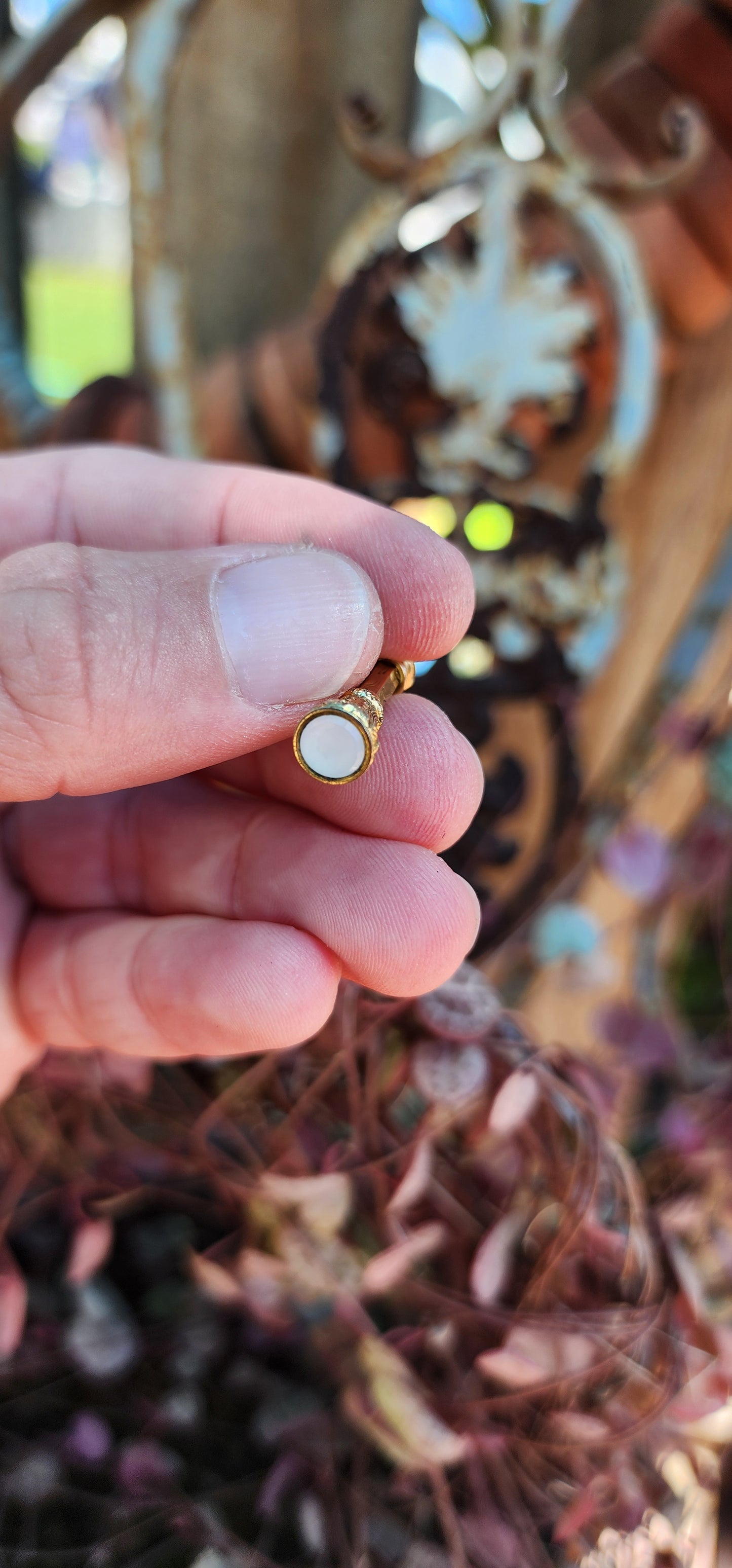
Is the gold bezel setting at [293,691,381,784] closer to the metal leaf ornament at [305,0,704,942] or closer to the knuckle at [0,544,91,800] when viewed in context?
the knuckle at [0,544,91,800]

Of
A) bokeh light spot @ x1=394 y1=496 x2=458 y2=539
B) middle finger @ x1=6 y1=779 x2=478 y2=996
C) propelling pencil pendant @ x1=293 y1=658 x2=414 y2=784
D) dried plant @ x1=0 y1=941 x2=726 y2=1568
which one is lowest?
dried plant @ x1=0 y1=941 x2=726 y2=1568

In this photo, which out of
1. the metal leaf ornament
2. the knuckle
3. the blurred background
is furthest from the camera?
the blurred background

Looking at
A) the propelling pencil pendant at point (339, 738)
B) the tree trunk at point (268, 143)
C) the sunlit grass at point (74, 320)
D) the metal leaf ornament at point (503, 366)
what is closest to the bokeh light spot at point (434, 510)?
the metal leaf ornament at point (503, 366)

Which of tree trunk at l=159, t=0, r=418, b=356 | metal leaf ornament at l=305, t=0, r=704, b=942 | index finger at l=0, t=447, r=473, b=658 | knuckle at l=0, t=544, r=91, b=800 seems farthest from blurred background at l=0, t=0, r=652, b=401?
knuckle at l=0, t=544, r=91, b=800

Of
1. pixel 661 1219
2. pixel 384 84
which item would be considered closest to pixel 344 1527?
pixel 661 1219

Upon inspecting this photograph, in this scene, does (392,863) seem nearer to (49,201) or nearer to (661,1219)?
(661,1219)
